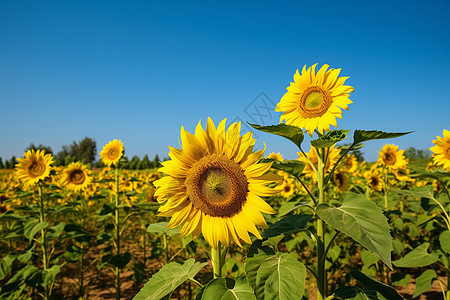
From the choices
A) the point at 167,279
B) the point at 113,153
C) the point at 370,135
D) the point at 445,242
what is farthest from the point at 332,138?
the point at 113,153

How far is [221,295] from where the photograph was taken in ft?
4.17

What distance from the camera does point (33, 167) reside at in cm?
397

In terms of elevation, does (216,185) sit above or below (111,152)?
below

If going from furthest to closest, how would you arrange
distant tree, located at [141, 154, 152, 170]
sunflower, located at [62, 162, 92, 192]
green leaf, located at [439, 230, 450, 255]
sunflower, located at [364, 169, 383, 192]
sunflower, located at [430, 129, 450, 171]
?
distant tree, located at [141, 154, 152, 170] → sunflower, located at [62, 162, 92, 192] → sunflower, located at [364, 169, 383, 192] → sunflower, located at [430, 129, 450, 171] → green leaf, located at [439, 230, 450, 255]

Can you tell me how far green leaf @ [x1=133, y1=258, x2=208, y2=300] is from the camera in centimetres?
129

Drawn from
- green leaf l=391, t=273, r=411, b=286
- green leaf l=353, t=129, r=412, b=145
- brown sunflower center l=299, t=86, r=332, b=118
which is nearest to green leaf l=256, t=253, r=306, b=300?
green leaf l=353, t=129, r=412, b=145

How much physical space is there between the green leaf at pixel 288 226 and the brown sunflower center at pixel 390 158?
12.4ft

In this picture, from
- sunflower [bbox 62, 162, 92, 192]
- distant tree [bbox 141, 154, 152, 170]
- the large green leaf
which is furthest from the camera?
distant tree [bbox 141, 154, 152, 170]

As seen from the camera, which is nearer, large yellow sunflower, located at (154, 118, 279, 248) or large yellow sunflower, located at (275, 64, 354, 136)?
large yellow sunflower, located at (154, 118, 279, 248)

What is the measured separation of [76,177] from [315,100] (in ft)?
15.4

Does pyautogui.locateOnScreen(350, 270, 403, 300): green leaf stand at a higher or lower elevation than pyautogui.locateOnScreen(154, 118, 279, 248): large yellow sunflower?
lower

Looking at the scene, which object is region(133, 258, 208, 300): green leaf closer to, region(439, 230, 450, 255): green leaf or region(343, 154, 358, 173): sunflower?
region(439, 230, 450, 255): green leaf

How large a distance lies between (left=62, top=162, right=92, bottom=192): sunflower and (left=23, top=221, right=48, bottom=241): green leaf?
1.77m

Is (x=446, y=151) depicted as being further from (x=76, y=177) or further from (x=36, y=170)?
(x=76, y=177)
